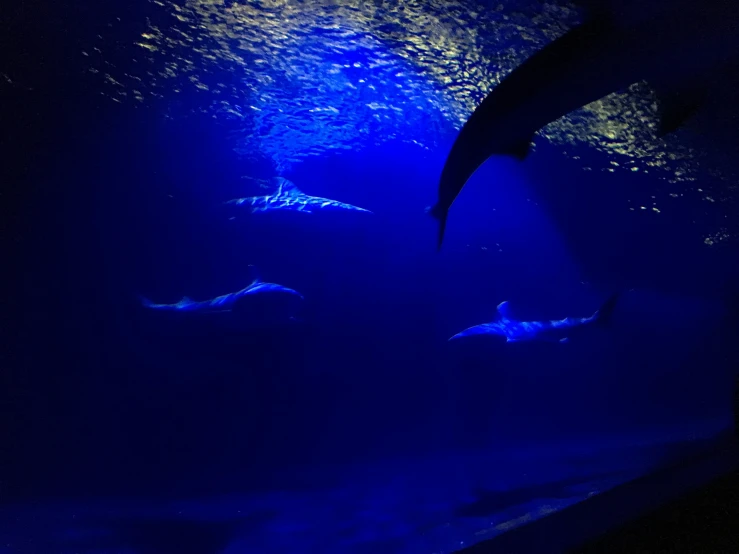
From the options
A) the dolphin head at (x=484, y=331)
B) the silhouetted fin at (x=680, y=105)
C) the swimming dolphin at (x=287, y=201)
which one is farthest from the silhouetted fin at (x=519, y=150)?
the dolphin head at (x=484, y=331)

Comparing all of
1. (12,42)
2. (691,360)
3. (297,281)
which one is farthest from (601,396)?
(12,42)

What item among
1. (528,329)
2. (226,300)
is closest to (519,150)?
(226,300)

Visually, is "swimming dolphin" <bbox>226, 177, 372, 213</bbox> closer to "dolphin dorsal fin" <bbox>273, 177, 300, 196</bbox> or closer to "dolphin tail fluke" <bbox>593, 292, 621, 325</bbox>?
"dolphin dorsal fin" <bbox>273, 177, 300, 196</bbox>

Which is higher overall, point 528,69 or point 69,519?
point 528,69

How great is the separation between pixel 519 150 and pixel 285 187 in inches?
264

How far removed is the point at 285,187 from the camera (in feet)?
27.6

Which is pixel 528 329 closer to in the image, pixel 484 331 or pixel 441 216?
pixel 484 331

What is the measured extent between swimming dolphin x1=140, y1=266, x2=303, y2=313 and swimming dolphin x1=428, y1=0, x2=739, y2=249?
5.11 metres

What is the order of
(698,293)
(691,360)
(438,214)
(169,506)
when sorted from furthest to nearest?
(691,360) < (698,293) < (169,506) < (438,214)

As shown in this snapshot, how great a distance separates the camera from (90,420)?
901 cm

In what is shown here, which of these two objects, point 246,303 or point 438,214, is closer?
point 438,214

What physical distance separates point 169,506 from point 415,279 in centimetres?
705

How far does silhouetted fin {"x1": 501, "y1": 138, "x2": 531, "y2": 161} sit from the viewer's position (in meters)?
2.30

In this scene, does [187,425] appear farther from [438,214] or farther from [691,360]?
[691,360]
